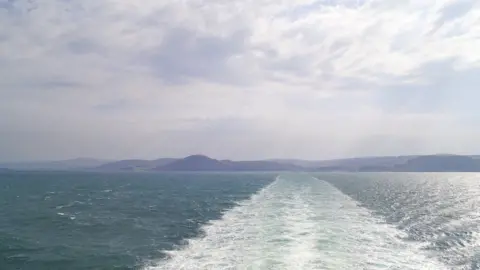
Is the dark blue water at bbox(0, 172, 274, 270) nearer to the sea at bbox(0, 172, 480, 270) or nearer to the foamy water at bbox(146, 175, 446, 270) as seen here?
the sea at bbox(0, 172, 480, 270)

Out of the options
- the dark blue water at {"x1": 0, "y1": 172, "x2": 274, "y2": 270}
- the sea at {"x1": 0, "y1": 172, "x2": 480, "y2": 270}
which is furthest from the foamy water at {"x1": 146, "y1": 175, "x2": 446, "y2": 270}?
the dark blue water at {"x1": 0, "y1": 172, "x2": 274, "y2": 270}

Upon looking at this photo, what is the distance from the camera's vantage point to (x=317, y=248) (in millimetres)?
23578

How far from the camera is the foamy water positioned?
68.0ft

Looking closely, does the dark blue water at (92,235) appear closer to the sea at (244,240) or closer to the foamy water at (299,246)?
the sea at (244,240)

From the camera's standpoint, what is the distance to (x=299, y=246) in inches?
941

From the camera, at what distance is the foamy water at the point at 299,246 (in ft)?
68.0

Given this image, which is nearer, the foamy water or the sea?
the foamy water

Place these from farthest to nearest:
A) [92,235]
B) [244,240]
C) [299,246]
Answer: [92,235], [244,240], [299,246]

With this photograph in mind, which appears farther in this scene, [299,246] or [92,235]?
[92,235]

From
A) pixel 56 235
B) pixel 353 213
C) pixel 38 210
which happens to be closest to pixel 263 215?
pixel 353 213

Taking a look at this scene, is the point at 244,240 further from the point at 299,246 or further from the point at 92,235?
the point at 92,235

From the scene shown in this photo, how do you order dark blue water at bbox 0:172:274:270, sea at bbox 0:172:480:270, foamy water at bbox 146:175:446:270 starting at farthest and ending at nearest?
dark blue water at bbox 0:172:274:270, sea at bbox 0:172:480:270, foamy water at bbox 146:175:446:270

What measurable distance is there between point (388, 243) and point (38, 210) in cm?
3742

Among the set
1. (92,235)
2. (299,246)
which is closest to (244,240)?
(299,246)
